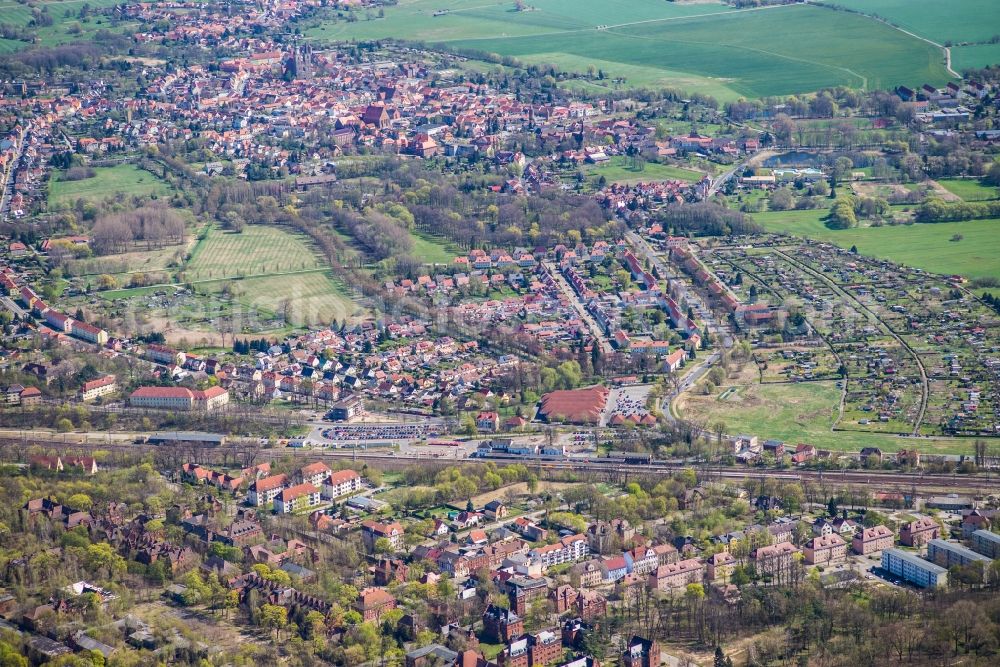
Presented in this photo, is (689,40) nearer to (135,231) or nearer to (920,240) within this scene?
(920,240)

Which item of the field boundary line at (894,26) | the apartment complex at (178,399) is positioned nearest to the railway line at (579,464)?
the apartment complex at (178,399)

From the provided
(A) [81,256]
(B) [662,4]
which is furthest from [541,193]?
(B) [662,4]

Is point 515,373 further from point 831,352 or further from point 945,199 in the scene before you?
point 945,199

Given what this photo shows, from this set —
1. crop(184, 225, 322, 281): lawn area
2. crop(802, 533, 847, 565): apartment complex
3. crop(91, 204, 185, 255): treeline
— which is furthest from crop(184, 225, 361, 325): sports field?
crop(802, 533, 847, 565): apartment complex

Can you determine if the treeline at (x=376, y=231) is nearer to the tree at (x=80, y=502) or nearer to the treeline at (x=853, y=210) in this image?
the treeline at (x=853, y=210)

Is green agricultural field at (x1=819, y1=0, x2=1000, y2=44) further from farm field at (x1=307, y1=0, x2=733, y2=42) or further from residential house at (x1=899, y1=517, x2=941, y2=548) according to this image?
residential house at (x1=899, y1=517, x2=941, y2=548)

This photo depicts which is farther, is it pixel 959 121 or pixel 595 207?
pixel 959 121
